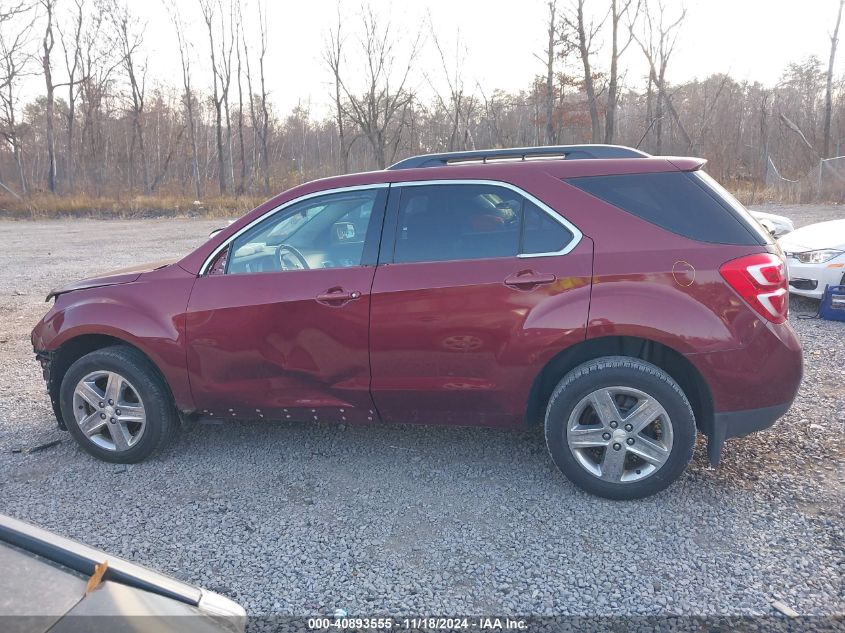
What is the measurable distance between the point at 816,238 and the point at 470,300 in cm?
675

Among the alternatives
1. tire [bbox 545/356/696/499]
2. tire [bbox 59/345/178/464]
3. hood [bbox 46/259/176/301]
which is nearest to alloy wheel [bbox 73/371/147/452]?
tire [bbox 59/345/178/464]

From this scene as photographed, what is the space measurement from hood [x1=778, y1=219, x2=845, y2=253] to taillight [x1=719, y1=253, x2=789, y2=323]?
5337 millimetres

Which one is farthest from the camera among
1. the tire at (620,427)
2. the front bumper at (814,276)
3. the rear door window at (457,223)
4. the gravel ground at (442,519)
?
the front bumper at (814,276)

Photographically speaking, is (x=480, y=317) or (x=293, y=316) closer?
(x=480, y=317)

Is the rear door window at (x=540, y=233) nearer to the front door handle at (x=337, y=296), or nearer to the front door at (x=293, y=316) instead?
the front door at (x=293, y=316)

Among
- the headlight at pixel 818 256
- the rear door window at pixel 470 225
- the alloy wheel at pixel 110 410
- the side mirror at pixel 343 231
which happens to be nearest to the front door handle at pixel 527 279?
the rear door window at pixel 470 225

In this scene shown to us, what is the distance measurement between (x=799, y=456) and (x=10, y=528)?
4188mm

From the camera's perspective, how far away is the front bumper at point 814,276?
7590mm

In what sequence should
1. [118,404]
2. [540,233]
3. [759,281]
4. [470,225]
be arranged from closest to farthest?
[759,281]
[540,233]
[470,225]
[118,404]

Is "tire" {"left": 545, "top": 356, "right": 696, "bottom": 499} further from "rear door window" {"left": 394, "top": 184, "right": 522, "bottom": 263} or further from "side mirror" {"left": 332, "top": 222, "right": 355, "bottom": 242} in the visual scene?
"side mirror" {"left": 332, "top": 222, "right": 355, "bottom": 242}

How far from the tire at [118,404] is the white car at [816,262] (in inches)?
281

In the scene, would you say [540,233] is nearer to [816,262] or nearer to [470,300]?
[470,300]

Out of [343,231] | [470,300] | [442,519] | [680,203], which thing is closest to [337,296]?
[343,231]

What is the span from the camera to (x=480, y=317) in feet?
11.7
